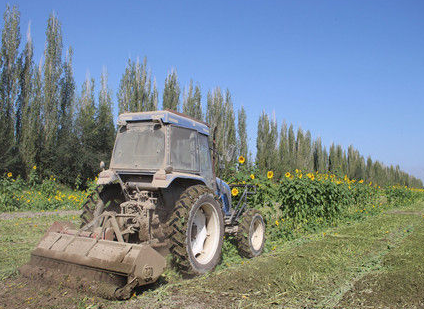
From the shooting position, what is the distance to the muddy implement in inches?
147

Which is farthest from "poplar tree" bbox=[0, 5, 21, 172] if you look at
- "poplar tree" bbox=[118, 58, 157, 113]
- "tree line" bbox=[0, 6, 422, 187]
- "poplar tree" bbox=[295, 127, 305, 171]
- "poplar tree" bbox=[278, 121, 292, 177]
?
"poplar tree" bbox=[295, 127, 305, 171]

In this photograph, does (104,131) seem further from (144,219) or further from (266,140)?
(144,219)

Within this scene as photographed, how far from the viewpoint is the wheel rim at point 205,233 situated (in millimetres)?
5098

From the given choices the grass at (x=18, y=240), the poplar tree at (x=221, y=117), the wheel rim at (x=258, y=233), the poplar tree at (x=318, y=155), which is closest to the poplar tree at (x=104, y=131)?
the poplar tree at (x=221, y=117)

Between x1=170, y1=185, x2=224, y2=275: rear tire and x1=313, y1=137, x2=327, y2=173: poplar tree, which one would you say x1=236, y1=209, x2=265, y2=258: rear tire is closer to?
x1=170, y1=185, x2=224, y2=275: rear tire

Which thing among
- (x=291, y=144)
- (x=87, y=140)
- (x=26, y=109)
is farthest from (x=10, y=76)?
(x=291, y=144)

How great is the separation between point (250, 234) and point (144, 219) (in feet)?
7.93

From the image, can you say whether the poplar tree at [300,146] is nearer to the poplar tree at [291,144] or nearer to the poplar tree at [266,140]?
the poplar tree at [291,144]

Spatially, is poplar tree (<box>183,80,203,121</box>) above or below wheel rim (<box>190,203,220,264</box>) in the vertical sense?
above

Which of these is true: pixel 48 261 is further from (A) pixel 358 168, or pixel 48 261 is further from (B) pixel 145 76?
(A) pixel 358 168

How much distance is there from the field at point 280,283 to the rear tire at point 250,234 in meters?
0.26

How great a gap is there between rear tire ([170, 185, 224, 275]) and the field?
24cm

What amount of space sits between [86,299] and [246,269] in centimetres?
234

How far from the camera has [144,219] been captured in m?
4.51
